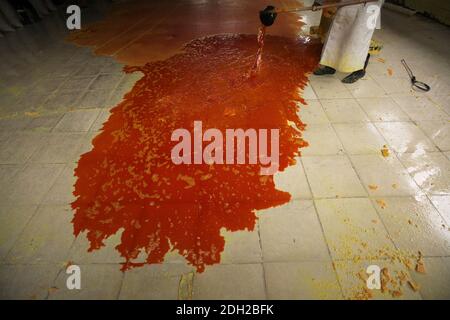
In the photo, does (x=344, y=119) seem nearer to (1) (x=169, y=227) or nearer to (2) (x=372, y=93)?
(2) (x=372, y=93)

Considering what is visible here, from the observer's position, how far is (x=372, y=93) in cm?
356

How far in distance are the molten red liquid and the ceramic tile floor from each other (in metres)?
0.12

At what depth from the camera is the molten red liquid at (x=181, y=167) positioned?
2.08 meters

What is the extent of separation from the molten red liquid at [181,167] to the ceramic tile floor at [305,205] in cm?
12

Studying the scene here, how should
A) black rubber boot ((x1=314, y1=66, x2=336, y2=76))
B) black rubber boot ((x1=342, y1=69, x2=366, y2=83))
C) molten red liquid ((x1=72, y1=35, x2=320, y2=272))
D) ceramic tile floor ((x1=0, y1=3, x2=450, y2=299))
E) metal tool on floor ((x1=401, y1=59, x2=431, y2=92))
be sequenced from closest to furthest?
ceramic tile floor ((x1=0, y1=3, x2=450, y2=299)) → molten red liquid ((x1=72, y1=35, x2=320, y2=272)) → metal tool on floor ((x1=401, y1=59, x2=431, y2=92)) → black rubber boot ((x1=342, y1=69, x2=366, y2=83)) → black rubber boot ((x1=314, y1=66, x2=336, y2=76))

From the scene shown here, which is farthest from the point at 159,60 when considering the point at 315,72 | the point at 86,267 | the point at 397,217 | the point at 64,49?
the point at 397,217

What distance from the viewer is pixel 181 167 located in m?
2.56

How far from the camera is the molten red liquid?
208cm

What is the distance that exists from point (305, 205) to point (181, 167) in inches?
48.3

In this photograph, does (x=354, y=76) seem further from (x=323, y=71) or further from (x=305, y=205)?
(x=305, y=205)

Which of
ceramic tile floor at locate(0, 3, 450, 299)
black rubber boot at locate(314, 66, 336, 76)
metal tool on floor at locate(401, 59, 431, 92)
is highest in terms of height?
metal tool on floor at locate(401, 59, 431, 92)

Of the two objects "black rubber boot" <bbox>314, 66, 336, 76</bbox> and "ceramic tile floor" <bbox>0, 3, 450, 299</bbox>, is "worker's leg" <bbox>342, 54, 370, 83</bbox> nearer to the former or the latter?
"ceramic tile floor" <bbox>0, 3, 450, 299</bbox>

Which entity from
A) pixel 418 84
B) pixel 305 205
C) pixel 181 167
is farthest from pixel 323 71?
pixel 181 167

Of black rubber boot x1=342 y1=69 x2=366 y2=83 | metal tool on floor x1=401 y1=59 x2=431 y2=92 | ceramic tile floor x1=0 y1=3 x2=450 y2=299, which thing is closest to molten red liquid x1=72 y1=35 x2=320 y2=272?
ceramic tile floor x1=0 y1=3 x2=450 y2=299
